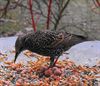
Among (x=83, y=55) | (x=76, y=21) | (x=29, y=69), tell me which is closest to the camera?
(x=29, y=69)

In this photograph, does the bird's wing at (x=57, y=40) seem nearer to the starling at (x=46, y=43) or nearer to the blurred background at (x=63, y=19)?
the starling at (x=46, y=43)

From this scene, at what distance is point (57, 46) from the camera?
15.7 feet

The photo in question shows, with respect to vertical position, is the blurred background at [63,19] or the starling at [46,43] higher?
the starling at [46,43]

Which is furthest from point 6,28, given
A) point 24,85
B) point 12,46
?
point 24,85

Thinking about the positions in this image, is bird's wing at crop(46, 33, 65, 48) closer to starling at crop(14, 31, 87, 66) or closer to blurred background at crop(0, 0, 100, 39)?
starling at crop(14, 31, 87, 66)

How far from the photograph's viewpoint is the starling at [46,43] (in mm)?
4711

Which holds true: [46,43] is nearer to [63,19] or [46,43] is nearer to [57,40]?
[57,40]

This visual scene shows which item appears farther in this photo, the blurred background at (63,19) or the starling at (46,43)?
the blurred background at (63,19)

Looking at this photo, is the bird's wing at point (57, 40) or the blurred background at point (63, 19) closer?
the bird's wing at point (57, 40)

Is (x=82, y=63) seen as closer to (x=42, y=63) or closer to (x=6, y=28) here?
(x=42, y=63)

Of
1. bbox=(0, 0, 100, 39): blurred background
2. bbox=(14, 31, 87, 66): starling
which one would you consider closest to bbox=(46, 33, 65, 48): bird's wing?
bbox=(14, 31, 87, 66): starling

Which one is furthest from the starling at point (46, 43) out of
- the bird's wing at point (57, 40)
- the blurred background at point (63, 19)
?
the blurred background at point (63, 19)

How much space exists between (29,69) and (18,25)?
4003 millimetres

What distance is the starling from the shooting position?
4711 mm
